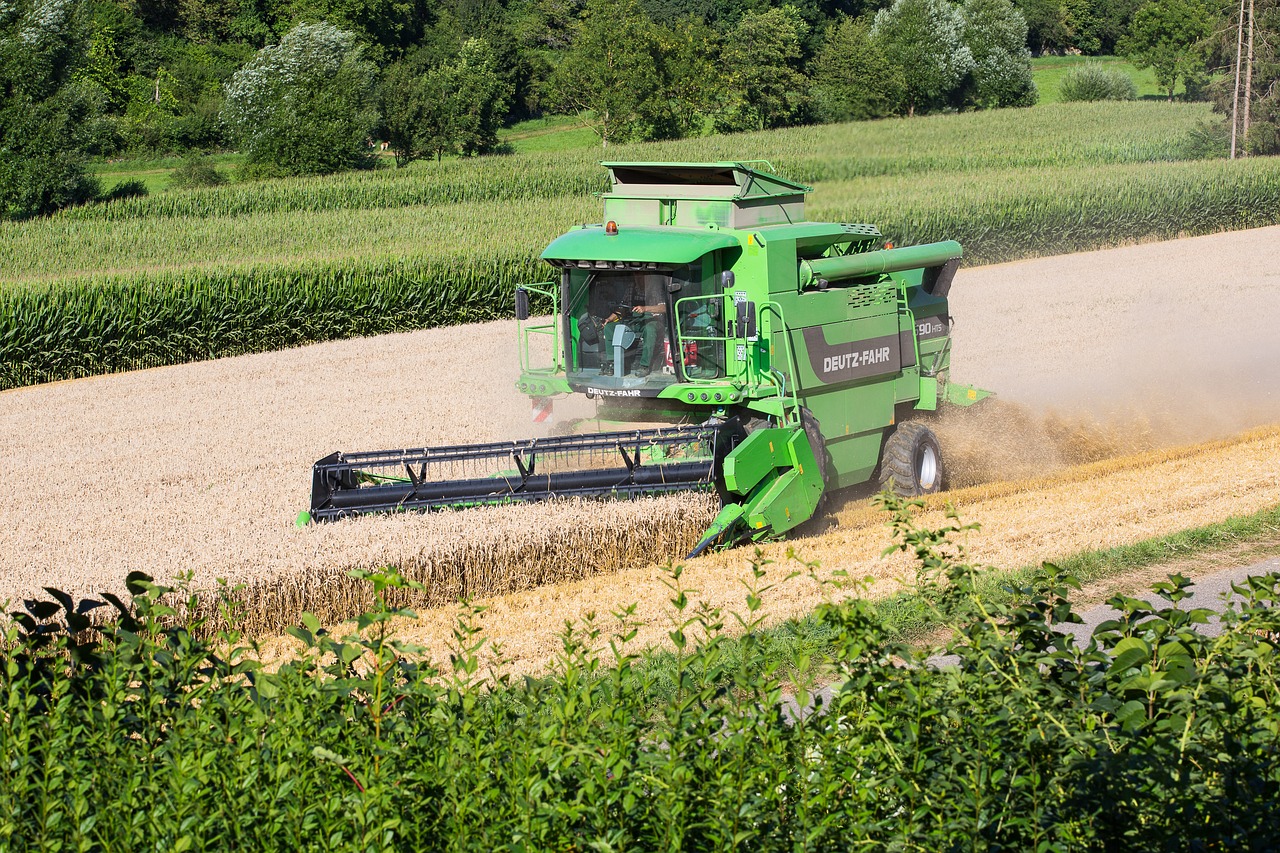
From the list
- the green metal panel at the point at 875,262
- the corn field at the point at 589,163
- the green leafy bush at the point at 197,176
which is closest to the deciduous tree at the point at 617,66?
the corn field at the point at 589,163

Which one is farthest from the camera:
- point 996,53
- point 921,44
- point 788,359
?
point 996,53

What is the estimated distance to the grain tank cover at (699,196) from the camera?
1077cm

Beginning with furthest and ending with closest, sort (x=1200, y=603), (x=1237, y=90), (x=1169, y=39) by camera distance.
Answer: (x=1169, y=39), (x=1237, y=90), (x=1200, y=603)

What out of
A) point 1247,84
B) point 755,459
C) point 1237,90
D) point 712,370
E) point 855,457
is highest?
point 1247,84

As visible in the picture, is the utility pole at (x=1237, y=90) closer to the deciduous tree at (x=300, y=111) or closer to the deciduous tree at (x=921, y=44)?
the deciduous tree at (x=921, y=44)

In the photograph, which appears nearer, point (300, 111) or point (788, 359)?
point (788, 359)

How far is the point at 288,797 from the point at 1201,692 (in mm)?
2617

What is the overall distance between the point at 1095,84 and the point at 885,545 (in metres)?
35.2

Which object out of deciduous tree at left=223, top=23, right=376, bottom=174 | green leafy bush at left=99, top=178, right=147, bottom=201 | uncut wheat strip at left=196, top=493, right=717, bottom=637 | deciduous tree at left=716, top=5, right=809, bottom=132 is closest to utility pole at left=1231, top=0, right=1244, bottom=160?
deciduous tree at left=716, top=5, right=809, bottom=132

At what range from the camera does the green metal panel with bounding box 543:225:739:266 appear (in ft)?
33.1

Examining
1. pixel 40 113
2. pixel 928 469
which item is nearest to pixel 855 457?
pixel 928 469

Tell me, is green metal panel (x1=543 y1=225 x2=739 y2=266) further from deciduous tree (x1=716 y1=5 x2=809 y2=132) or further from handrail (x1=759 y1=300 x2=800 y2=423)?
deciduous tree (x1=716 y1=5 x2=809 y2=132)

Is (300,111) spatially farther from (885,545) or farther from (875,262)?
(885,545)

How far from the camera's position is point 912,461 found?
11.4m
